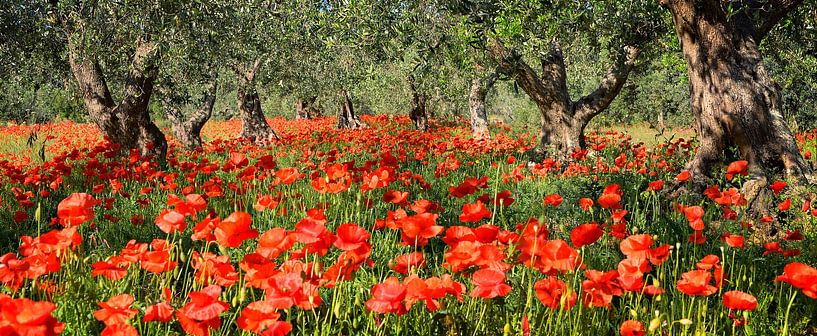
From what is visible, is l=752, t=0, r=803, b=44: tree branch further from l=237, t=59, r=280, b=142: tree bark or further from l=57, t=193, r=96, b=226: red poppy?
l=237, t=59, r=280, b=142: tree bark

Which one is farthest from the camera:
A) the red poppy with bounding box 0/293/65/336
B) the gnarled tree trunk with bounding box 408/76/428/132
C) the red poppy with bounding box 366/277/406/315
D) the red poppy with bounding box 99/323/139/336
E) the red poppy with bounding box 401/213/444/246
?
the gnarled tree trunk with bounding box 408/76/428/132

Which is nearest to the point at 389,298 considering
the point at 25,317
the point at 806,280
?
the point at 25,317

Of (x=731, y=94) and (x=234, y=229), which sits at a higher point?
(x=731, y=94)

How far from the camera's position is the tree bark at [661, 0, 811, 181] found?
20.3ft

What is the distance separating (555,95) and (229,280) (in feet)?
31.1

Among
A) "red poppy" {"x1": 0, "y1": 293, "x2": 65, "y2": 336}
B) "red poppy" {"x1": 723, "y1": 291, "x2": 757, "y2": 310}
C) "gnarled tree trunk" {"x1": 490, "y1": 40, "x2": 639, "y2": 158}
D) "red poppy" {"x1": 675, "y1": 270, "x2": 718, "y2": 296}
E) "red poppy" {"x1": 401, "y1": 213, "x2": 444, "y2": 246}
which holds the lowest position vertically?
"red poppy" {"x1": 723, "y1": 291, "x2": 757, "y2": 310}

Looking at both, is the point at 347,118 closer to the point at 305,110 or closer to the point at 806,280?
the point at 305,110

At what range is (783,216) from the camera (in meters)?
5.80

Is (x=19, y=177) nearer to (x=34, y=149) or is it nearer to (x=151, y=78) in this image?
(x=151, y=78)

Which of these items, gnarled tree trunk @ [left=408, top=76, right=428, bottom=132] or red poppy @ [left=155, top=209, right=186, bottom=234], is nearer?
red poppy @ [left=155, top=209, right=186, bottom=234]

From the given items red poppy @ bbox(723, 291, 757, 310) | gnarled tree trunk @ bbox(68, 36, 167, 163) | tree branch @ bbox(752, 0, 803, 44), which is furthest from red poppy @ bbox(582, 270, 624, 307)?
gnarled tree trunk @ bbox(68, 36, 167, 163)

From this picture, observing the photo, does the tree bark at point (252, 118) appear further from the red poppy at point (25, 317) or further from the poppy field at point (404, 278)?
the red poppy at point (25, 317)

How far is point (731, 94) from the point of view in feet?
20.7

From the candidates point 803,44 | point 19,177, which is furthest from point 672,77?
point 19,177
